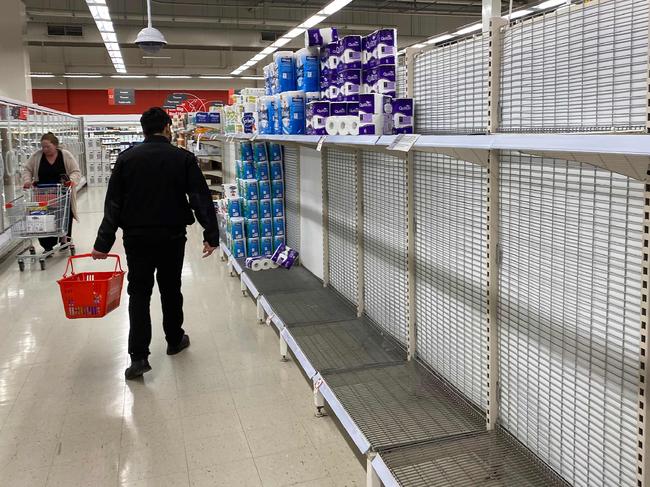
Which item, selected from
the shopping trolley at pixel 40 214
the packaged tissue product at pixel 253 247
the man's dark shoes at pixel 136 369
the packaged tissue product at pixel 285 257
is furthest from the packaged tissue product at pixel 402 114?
the shopping trolley at pixel 40 214

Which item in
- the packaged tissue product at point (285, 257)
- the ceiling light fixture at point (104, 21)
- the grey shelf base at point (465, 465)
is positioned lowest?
the grey shelf base at point (465, 465)

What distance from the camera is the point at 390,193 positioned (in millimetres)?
3562

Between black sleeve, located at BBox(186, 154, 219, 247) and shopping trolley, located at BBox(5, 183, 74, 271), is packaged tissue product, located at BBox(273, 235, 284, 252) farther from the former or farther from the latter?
shopping trolley, located at BBox(5, 183, 74, 271)

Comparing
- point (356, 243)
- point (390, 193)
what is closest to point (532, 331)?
point (390, 193)

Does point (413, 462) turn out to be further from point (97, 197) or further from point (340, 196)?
point (97, 197)

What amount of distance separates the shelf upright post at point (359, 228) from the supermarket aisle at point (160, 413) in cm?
66

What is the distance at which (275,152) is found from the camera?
20.3ft

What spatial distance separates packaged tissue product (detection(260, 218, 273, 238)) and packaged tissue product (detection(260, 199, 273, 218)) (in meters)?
0.04

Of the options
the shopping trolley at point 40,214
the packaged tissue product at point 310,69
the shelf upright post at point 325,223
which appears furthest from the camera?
the shopping trolley at point 40,214

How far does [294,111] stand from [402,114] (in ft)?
4.30

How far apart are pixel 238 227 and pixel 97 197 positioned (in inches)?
446

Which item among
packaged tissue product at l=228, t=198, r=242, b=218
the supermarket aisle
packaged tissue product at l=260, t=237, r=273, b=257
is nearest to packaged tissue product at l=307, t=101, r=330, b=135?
the supermarket aisle

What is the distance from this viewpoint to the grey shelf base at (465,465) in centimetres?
220

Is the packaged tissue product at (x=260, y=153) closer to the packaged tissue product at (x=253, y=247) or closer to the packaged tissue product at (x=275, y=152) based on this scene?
the packaged tissue product at (x=275, y=152)
